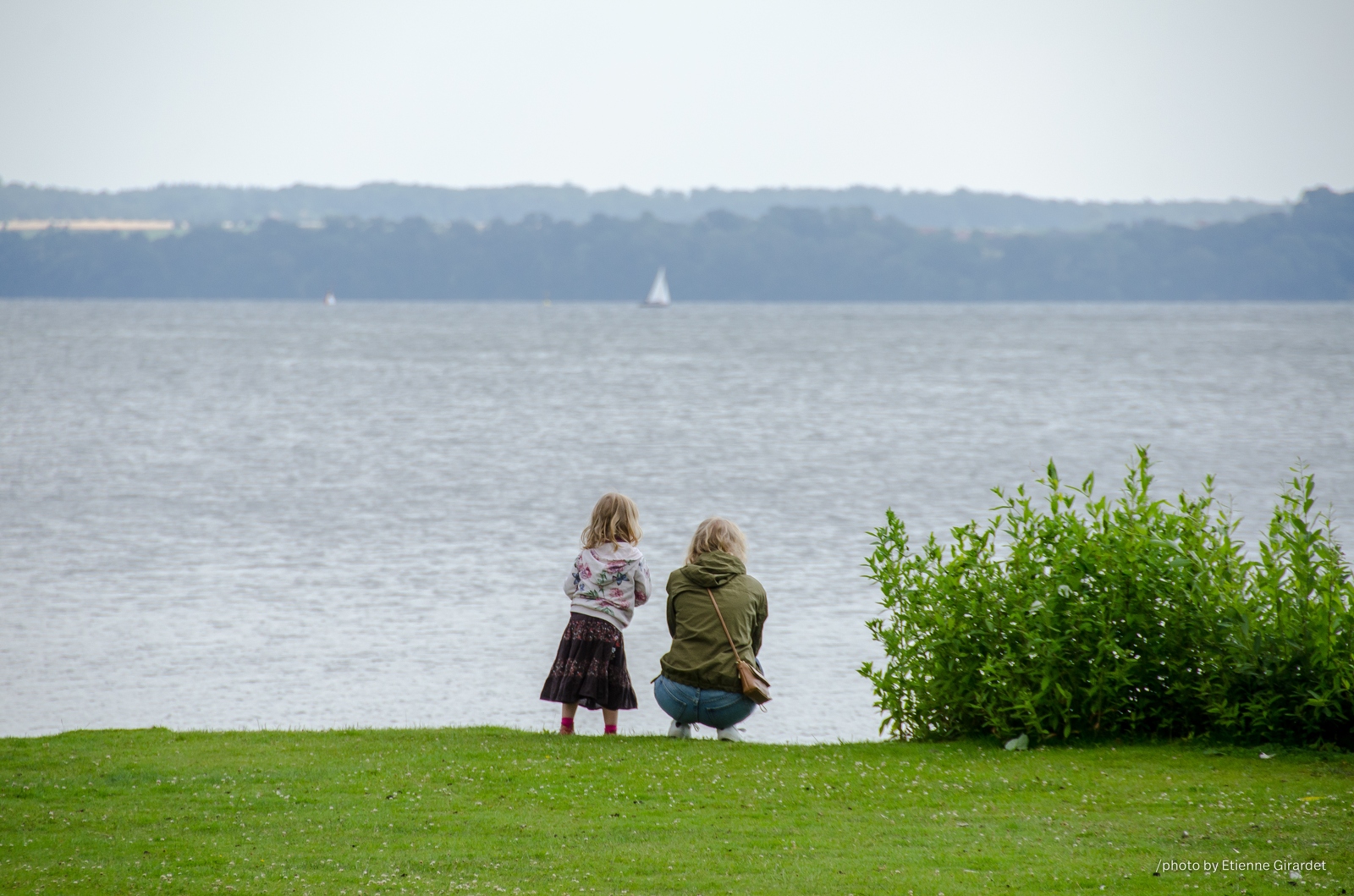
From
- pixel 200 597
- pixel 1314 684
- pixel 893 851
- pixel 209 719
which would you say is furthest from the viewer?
pixel 200 597

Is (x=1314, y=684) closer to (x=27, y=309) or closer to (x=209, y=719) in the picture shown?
(x=209, y=719)

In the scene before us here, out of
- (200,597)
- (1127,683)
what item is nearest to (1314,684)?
(1127,683)

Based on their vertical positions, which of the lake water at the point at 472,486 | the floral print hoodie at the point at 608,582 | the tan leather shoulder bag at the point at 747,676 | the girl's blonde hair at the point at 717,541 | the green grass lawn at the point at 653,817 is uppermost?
the girl's blonde hair at the point at 717,541

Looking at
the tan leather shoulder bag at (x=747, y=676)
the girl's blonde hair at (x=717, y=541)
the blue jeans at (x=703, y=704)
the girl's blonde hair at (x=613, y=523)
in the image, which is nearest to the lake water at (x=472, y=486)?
the blue jeans at (x=703, y=704)

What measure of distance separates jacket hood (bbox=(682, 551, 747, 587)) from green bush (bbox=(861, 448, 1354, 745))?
3.09ft

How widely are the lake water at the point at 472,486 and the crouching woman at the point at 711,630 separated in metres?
3.58

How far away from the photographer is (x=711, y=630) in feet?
25.0

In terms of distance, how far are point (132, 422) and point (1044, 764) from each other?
47935mm

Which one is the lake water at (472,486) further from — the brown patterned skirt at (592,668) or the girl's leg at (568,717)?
the brown patterned skirt at (592,668)

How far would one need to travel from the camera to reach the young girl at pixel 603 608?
780cm

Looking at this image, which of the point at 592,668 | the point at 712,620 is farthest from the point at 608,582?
the point at 712,620

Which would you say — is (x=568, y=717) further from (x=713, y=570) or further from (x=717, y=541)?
(x=717, y=541)

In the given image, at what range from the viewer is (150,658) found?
13.8 metres

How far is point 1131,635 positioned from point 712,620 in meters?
2.40
